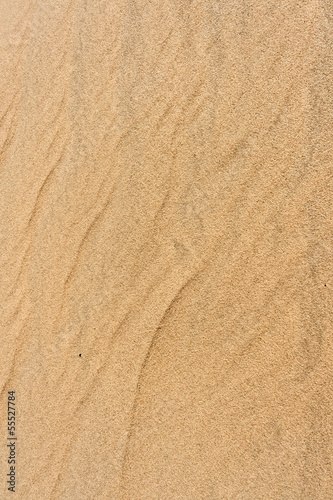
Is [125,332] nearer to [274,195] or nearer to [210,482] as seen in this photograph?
[210,482]

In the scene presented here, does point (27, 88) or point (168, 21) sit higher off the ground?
point (168, 21)

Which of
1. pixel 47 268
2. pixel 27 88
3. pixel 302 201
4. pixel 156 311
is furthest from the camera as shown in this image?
pixel 27 88

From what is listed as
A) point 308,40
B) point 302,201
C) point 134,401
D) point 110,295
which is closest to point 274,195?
point 302,201

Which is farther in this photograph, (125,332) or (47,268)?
(47,268)

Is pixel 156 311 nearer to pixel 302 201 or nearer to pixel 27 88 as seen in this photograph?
pixel 302 201

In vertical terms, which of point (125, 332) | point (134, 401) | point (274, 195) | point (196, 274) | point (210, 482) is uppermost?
point (274, 195)

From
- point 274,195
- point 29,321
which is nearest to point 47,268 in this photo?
point 29,321

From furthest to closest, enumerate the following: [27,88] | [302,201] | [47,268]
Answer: [27,88], [47,268], [302,201]
